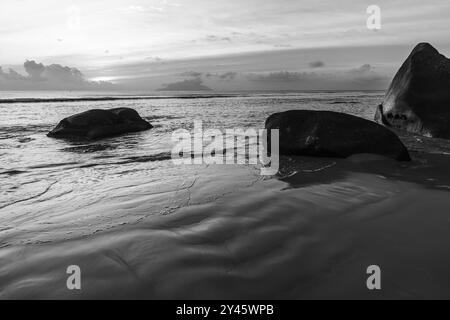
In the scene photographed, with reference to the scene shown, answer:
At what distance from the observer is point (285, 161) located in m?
6.64

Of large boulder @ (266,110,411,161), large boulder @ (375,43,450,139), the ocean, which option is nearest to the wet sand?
the ocean

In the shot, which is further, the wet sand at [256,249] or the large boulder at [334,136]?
the large boulder at [334,136]

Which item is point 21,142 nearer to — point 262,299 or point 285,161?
point 285,161

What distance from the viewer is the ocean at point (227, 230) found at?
7.91 ft

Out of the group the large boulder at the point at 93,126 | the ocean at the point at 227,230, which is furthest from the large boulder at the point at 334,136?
the large boulder at the point at 93,126

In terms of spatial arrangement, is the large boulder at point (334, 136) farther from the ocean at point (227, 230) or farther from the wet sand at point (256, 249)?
the wet sand at point (256, 249)

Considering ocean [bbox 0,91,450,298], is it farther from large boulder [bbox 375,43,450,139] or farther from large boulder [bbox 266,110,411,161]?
large boulder [bbox 375,43,450,139]

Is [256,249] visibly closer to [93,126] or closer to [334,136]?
[334,136]

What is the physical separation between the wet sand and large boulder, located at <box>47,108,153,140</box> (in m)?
7.41

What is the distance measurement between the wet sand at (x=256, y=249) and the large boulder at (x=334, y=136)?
1.89m

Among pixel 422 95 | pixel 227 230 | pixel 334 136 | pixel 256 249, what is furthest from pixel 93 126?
pixel 256 249

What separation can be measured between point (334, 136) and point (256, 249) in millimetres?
4482

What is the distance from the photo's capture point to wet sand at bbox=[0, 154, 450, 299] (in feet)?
7.70
